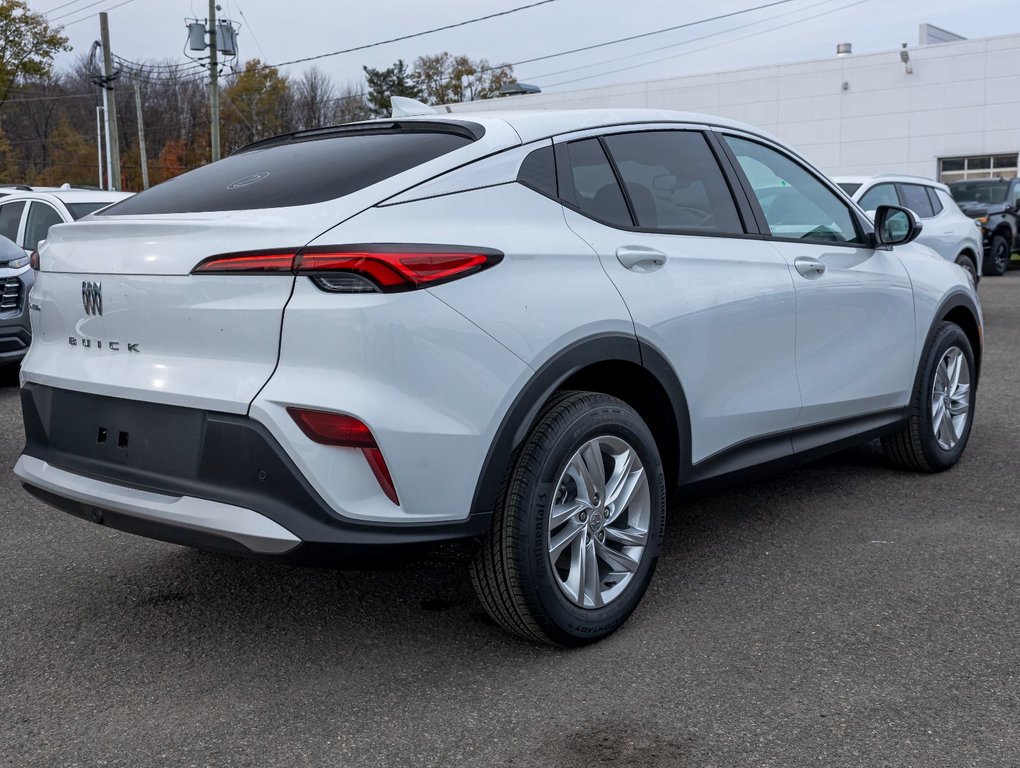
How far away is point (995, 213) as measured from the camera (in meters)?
20.7

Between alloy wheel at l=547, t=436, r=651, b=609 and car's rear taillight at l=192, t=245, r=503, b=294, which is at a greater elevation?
car's rear taillight at l=192, t=245, r=503, b=294

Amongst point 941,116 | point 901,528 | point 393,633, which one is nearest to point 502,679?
point 393,633

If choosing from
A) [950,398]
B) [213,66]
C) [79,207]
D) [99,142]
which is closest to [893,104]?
[213,66]

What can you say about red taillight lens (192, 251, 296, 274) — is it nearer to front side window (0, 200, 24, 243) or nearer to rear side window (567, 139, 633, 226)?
rear side window (567, 139, 633, 226)

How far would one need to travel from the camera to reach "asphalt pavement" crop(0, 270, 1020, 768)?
2.76 meters

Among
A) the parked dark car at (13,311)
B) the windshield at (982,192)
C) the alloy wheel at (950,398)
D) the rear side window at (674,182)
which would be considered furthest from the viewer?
the windshield at (982,192)

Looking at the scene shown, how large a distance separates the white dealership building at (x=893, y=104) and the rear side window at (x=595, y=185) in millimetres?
36986

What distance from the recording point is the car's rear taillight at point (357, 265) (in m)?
2.79

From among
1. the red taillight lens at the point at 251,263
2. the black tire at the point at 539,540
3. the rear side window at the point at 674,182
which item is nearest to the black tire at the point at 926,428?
the rear side window at the point at 674,182

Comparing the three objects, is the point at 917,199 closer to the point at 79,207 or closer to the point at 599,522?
the point at 79,207

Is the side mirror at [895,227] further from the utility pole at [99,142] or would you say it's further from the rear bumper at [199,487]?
the utility pole at [99,142]

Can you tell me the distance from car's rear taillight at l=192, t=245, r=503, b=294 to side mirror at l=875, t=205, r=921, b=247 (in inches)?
105

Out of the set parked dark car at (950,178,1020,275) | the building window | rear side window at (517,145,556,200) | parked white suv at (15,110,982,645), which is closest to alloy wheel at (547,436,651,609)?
parked white suv at (15,110,982,645)

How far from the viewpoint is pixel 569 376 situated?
3.22 meters
